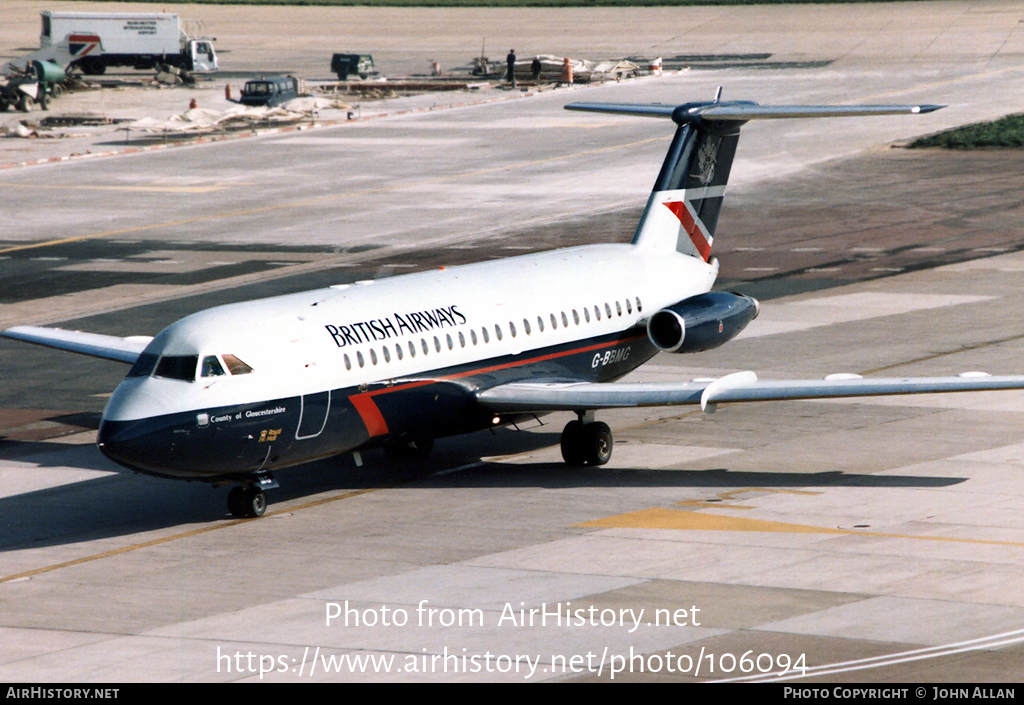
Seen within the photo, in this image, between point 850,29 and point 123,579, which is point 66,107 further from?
point 123,579

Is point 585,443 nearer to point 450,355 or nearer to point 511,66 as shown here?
point 450,355

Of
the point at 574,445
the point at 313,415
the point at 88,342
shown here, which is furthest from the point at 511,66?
the point at 313,415

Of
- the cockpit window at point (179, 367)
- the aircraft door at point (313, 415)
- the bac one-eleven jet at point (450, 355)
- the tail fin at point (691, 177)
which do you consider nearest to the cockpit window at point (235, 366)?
the bac one-eleven jet at point (450, 355)

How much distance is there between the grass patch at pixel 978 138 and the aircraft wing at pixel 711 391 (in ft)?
161

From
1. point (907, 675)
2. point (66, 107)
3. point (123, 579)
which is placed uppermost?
point (907, 675)

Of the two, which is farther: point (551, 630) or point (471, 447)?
point (471, 447)

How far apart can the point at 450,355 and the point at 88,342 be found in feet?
27.8

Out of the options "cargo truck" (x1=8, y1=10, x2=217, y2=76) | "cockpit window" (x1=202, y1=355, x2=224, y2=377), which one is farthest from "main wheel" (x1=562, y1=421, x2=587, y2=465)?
"cargo truck" (x1=8, y1=10, x2=217, y2=76)

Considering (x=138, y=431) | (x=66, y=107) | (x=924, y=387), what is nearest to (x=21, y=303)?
(x=138, y=431)

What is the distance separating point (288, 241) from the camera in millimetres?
55656

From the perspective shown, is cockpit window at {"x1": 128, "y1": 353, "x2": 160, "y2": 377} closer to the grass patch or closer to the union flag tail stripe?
the union flag tail stripe

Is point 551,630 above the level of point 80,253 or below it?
above

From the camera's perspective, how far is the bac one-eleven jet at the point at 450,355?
78.4 feet

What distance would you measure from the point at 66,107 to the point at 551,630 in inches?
3233
